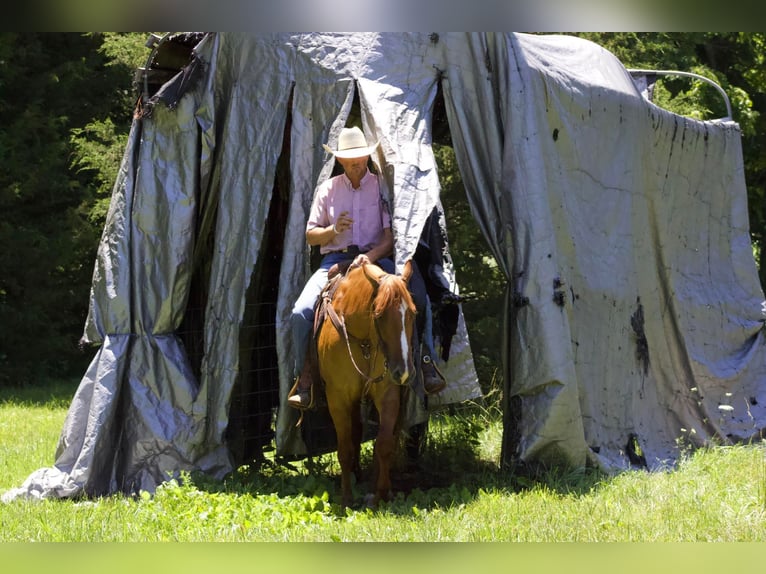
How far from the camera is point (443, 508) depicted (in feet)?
20.9

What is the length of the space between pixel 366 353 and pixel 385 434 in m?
0.56

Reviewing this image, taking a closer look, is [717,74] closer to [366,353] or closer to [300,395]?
[366,353]

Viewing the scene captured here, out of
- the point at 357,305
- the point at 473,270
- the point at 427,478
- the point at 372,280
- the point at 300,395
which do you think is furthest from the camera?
the point at 473,270

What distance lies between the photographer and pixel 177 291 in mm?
7371

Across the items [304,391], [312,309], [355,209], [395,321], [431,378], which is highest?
[355,209]

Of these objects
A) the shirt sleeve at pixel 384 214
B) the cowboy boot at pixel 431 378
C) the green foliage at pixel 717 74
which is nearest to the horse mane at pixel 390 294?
the cowboy boot at pixel 431 378

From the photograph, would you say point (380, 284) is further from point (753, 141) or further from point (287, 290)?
point (753, 141)

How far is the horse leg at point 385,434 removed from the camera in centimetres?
636

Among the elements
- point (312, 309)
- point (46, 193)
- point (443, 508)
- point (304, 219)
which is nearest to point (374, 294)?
point (312, 309)

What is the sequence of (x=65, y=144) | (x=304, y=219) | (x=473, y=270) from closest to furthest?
(x=304, y=219) → (x=473, y=270) → (x=65, y=144)

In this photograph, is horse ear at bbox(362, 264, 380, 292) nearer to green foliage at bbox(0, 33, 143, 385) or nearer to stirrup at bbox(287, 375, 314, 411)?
stirrup at bbox(287, 375, 314, 411)

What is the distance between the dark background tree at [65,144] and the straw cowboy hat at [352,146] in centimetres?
715

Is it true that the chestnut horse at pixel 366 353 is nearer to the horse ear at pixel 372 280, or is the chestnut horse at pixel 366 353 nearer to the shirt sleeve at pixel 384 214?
the horse ear at pixel 372 280
